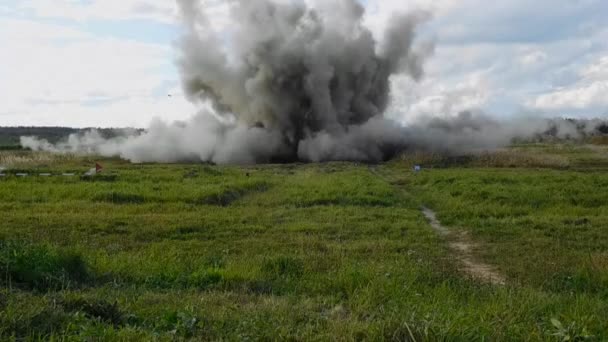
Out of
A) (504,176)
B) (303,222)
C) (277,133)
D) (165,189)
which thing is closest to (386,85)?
(277,133)

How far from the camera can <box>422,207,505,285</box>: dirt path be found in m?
9.80

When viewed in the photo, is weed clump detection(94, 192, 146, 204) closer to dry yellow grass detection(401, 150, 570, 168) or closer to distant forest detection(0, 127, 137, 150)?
dry yellow grass detection(401, 150, 570, 168)

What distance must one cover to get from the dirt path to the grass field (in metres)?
0.20

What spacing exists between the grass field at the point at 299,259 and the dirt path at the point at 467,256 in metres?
0.20

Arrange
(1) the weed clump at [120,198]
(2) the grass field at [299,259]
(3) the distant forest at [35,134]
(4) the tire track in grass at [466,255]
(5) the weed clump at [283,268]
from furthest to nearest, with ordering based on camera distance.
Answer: (3) the distant forest at [35,134] → (1) the weed clump at [120,198] → (4) the tire track in grass at [466,255] → (5) the weed clump at [283,268] → (2) the grass field at [299,259]

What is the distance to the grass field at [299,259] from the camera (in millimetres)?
5371

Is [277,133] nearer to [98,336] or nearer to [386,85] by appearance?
[386,85]

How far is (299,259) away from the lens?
9.88m

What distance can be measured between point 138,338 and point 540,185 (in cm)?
2015

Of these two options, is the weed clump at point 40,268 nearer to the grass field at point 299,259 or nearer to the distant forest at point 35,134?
the grass field at point 299,259

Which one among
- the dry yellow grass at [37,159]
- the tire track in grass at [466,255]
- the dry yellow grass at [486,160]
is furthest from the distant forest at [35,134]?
the tire track in grass at [466,255]

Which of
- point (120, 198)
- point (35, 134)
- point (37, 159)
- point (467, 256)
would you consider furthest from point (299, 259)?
point (35, 134)

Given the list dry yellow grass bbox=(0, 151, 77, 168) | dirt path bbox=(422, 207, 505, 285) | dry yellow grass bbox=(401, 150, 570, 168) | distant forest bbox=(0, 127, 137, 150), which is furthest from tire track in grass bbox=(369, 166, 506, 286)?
distant forest bbox=(0, 127, 137, 150)

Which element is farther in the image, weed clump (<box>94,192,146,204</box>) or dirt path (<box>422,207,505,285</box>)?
weed clump (<box>94,192,146,204</box>)
